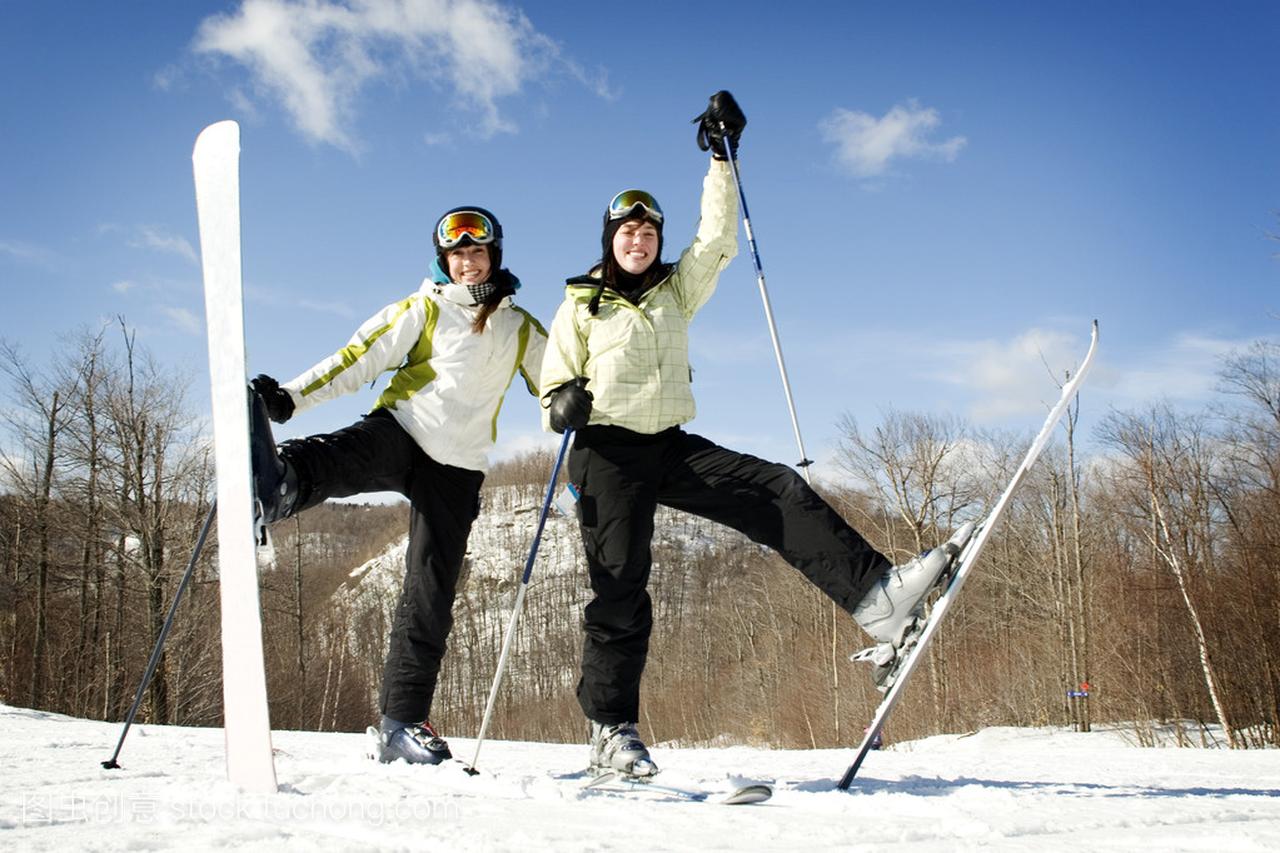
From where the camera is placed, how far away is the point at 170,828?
1367 mm

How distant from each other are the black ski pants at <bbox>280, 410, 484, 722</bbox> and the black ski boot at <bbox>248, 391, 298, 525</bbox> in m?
0.43

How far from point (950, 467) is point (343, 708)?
23.0 metres

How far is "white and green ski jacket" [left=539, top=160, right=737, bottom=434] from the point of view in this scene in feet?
8.42

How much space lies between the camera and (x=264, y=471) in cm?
224

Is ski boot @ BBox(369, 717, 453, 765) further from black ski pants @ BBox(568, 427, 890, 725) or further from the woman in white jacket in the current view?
black ski pants @ BBox(568, 427, 890, 725)

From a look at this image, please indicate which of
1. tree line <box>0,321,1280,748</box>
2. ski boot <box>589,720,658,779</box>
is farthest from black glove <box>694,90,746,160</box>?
tree line <box>0,321,1280,748</box>

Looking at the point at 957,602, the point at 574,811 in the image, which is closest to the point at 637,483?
the point at 574,811

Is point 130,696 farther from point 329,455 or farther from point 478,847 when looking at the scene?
point 478,847

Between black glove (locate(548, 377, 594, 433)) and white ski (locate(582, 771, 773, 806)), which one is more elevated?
black glove (locate(548, 377, 594, 433))

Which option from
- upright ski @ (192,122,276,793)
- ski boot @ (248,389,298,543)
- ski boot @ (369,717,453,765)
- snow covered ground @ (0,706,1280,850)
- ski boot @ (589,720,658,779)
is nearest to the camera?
snow covered ground @ (0,706,1280,850)

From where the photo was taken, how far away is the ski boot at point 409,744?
274 centimetres

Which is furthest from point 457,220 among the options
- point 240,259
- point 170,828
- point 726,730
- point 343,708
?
point 726,730

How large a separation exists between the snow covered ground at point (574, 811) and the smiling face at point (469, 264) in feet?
5.56

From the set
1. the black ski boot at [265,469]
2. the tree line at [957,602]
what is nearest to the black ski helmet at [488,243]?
the black ski boot at [265,469]
